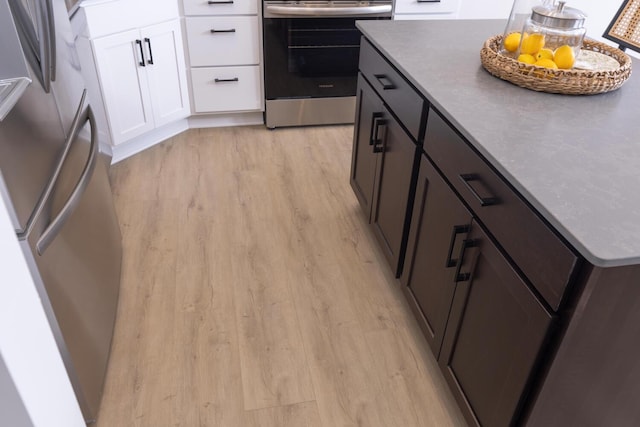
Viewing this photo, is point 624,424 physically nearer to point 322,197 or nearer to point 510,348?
point 510,348

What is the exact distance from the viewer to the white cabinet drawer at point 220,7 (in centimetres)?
297

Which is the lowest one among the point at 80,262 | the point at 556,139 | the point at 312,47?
the point at 80,262

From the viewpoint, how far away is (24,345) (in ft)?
2.97

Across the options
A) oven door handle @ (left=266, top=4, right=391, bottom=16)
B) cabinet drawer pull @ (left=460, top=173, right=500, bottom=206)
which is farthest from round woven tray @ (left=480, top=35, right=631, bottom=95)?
oven door handle @ (left=266, top=4, right=391, bottom=16)

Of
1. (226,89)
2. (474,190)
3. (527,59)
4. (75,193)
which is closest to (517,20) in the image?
(527,59)

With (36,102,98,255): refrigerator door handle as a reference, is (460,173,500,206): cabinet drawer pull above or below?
above

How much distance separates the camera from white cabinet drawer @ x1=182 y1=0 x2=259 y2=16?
2969 millimetres

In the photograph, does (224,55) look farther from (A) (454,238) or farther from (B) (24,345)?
(B) (24,345)

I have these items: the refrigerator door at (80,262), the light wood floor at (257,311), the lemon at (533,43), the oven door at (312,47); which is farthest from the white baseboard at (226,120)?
the lemon at (533,43)

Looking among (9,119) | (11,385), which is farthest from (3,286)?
(9,119)

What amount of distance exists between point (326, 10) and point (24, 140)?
2205mm

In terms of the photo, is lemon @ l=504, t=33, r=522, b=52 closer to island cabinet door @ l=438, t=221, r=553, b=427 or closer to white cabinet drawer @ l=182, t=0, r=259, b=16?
island cabinet door @ l=438, t=221, r=553, b=427

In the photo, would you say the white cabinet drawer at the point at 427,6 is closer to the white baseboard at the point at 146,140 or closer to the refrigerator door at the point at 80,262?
the white baseboard at the point at 146,140

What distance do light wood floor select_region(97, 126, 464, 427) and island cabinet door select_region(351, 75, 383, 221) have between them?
0.71 feet
